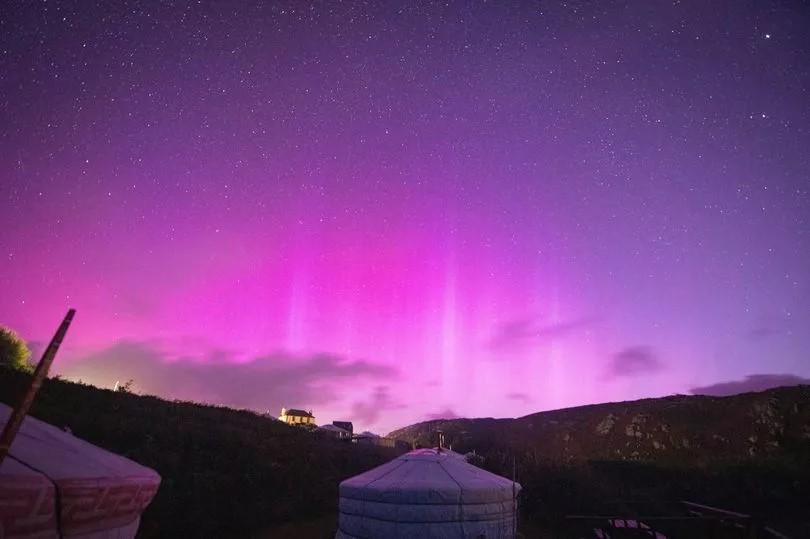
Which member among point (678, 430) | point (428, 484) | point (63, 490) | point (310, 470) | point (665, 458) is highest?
point (678, 430)

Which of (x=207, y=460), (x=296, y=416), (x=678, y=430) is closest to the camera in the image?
(x=207, y=460)

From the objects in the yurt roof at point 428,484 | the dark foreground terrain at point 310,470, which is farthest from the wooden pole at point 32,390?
the yurt roof at point 428,484

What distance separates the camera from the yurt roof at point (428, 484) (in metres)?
9.89

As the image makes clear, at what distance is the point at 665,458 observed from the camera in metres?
36.8

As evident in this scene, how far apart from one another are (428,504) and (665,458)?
34371 millimetres

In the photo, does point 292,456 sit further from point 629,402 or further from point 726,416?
point 629,402

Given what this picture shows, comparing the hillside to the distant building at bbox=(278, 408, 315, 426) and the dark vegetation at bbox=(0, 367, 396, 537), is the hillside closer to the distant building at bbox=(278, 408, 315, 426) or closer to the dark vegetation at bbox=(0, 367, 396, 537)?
the dark vegetation at bbox=(0, 367, 396, 537)

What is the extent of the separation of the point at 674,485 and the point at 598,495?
7693 mm

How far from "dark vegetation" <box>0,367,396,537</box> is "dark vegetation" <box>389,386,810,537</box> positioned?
7870 mm

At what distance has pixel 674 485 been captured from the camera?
2406 centimetres

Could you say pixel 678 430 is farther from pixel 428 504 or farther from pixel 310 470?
pixel 428 504

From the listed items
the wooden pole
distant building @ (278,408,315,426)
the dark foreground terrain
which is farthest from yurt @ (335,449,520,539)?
distant building @ (278,408,315,426)

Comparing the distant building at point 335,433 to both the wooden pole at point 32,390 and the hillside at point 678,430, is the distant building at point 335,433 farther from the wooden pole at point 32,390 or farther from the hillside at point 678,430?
the wooden pole at point 32,390

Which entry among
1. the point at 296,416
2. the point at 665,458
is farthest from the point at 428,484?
the point at 296,416
